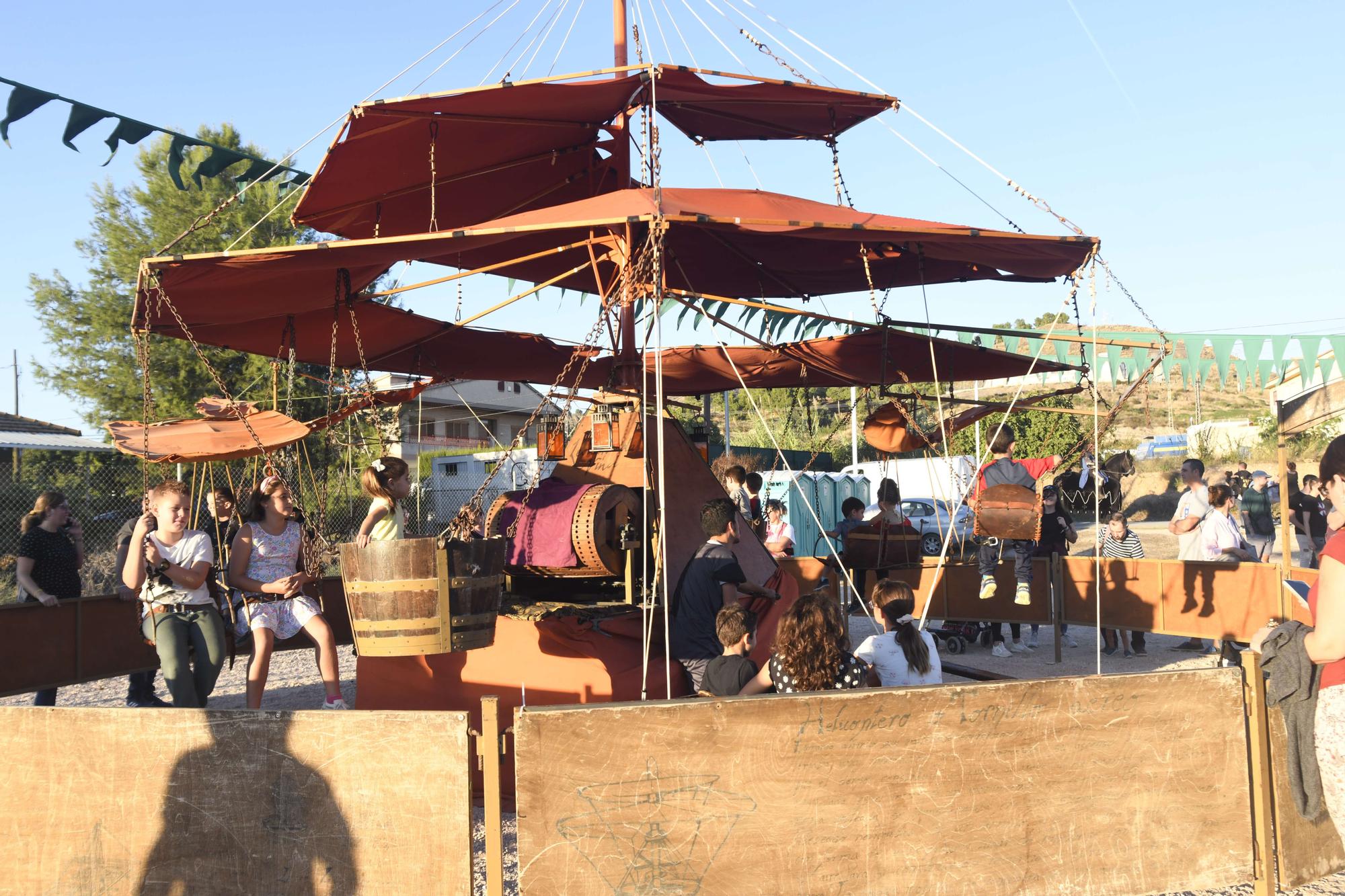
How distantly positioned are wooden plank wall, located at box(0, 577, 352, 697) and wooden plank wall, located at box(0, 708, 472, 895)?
4.36 meters

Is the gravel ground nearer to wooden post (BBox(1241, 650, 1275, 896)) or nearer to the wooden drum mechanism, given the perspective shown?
the wooden drum mechanism

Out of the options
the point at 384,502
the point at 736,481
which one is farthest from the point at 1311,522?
the point at 384,502

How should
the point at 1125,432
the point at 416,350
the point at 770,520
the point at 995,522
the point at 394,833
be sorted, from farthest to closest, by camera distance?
the point at 1125,432 → the point at 770,520 → the point at 416,350 → the point at 995,522 → the point at 394,833

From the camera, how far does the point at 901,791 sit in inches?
147

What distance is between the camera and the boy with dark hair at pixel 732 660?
17.3ft

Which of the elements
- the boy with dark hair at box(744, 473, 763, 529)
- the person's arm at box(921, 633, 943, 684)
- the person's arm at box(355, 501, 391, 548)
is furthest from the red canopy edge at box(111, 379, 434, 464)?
the boy with dark hair at box(744, 473, 763, 529)

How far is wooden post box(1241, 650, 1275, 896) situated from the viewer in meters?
4.03

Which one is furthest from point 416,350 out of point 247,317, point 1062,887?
point 1062,887

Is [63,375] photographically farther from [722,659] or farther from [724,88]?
[722,659]

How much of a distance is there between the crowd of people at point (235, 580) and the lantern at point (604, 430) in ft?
5.97

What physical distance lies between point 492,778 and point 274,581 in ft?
10.5

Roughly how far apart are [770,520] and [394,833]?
10.3m

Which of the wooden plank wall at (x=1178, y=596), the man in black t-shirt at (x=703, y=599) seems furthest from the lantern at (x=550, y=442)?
the wooden plank wall at (x=1178, y=596)

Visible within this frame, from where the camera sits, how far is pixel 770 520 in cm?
1366
